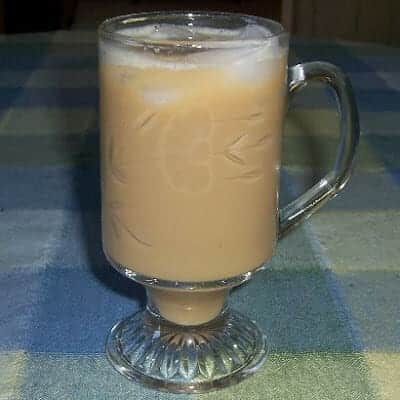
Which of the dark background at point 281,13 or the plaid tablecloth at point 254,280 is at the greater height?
the plaid tablecloth at point 254,280

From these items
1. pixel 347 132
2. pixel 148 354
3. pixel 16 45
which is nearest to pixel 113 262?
pixel 148 354

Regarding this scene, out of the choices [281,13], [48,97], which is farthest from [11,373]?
[281,13]

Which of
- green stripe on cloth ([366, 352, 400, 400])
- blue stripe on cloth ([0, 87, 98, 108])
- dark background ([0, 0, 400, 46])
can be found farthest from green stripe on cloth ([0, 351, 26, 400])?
dark background ([0, 0, 400, 46])

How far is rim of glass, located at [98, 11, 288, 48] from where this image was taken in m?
0.49

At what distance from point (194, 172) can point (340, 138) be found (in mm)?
138

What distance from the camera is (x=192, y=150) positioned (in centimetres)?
50

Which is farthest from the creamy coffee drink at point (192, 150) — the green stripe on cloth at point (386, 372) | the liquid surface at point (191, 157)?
the green stripe on cloth at point (386, 372)

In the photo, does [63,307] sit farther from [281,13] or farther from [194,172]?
[281,13]

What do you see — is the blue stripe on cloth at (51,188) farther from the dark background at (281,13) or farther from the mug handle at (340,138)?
the dark background at (281,13)

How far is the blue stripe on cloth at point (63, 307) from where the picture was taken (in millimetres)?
579

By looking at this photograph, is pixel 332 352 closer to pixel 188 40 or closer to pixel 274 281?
pixel 274 281

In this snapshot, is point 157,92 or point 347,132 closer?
point 157,92

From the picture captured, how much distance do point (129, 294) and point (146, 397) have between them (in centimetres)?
14

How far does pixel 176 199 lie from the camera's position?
1.68ft
